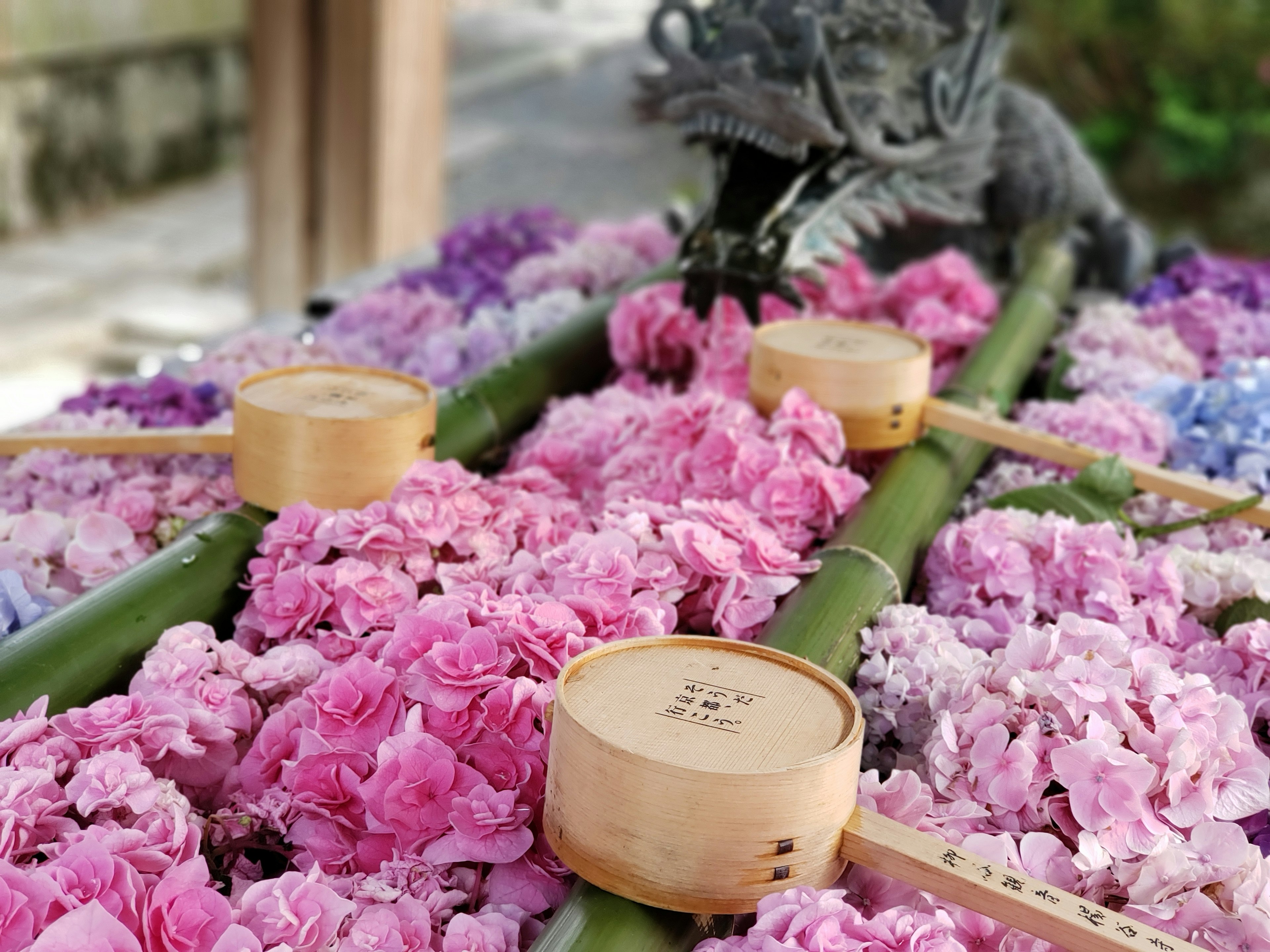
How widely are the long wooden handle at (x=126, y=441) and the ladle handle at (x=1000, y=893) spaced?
1.16 metres

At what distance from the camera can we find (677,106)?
92.6 inches

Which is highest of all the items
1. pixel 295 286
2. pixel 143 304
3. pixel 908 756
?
pixel 908 756

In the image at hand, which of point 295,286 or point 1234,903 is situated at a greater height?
point 1234,903

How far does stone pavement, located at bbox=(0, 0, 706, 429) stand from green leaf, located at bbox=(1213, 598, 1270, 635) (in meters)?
2.09

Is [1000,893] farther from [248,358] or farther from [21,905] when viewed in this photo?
[248,358]

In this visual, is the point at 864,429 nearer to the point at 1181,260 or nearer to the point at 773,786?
the point at 773,786

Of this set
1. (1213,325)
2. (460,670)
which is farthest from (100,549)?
(1213,325)

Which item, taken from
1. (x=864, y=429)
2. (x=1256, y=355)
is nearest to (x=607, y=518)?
(x=864, y=429)

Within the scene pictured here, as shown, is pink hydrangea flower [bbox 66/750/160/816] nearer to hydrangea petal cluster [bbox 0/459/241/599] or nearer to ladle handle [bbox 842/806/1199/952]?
hydrangea petal cluster [bbox 0/459/241/599]

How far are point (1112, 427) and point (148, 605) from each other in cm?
168

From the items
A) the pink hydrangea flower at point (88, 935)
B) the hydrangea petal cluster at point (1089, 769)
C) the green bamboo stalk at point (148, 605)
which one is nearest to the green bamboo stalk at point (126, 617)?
the green bamboo stalk at point (148, 605)

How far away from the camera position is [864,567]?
173cm

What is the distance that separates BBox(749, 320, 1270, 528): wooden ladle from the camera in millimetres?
2047

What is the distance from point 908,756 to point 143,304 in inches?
241
